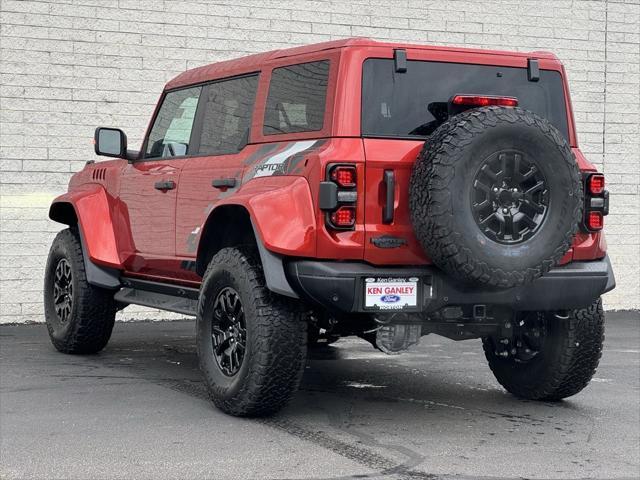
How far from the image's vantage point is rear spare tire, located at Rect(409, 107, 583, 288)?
554 cm

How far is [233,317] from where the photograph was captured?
634 centimetres

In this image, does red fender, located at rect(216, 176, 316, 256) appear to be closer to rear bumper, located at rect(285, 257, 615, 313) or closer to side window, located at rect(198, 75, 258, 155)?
rear bumper, located at rect(285, 257, 615, 313)

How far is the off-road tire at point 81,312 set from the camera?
8.47m

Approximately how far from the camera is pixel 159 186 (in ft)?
24.6

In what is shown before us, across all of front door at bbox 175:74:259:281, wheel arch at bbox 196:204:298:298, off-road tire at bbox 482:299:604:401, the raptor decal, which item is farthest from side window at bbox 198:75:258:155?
off-road tire at bbox 482:299:604:401

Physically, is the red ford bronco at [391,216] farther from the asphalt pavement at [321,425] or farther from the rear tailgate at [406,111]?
the asphalt pavement at [321,425]

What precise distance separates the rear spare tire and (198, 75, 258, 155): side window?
155 cm

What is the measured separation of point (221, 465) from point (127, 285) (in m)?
3.39

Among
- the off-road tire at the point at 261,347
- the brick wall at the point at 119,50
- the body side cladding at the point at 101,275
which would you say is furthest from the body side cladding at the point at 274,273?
the brick wall at the point at 119,50

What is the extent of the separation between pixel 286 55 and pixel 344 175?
1211 millimetres

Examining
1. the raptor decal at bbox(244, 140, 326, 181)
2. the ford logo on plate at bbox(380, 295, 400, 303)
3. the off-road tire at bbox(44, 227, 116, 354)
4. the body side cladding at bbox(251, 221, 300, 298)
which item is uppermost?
the raptor decal at bbox(244, 140, 326, 181)

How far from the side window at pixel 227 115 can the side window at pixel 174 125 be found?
226 mm

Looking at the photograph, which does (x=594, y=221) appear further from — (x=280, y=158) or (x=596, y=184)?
(x=280, y=158)

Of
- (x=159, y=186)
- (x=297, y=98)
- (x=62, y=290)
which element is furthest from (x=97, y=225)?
(x=297, y=98)
